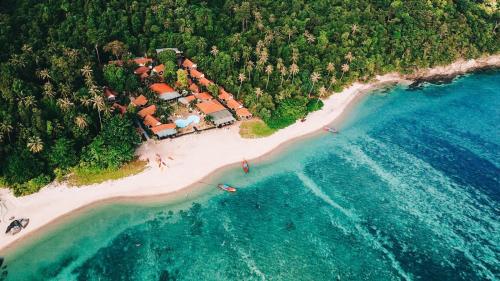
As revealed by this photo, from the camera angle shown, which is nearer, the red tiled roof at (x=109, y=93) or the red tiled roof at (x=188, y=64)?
the red tiled roof at (x=109, y=93)

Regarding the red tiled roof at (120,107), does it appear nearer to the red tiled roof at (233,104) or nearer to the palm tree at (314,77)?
the red tiled roof at (233,104)

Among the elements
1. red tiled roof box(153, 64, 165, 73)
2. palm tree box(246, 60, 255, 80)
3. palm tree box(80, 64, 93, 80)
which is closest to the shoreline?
palm tree box(246, 60, 255, 80)

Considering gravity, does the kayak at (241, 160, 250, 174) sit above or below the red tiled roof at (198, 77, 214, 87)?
below

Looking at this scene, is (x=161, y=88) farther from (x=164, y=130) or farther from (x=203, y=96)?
(x=164, y=130)

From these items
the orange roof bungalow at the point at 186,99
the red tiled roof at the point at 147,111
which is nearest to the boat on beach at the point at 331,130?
the orange roof bungalow at the point at 186,99

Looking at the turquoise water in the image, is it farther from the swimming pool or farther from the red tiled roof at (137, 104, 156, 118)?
the red tiled roof at (137, 104, 156, 118)

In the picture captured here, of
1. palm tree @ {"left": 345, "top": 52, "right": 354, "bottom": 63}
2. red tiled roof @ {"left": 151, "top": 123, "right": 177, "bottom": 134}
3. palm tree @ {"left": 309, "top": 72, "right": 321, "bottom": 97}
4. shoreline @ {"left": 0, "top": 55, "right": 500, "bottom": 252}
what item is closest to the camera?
shoreline @ {"left": 0, "top": 55, "right": 500, "bottom": 252}
